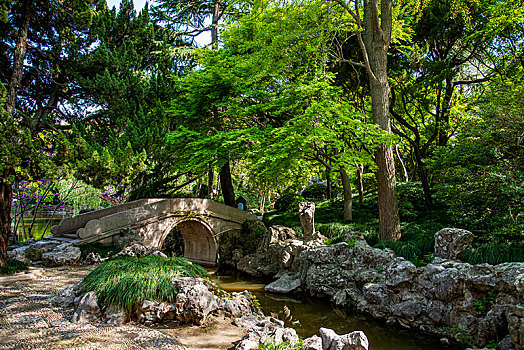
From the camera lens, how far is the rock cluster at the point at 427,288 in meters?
6.55

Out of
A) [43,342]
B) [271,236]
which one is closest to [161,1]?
[271,236]

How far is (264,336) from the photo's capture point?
5109 millimetres

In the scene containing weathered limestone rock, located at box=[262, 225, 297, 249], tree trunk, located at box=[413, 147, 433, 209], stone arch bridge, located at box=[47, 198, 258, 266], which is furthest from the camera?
weathered limestone rock, located at box=[262, 225, 297, 249]

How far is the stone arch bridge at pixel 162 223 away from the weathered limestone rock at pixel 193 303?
20.1ft

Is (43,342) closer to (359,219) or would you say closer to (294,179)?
(359,219)

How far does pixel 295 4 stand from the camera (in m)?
10.8

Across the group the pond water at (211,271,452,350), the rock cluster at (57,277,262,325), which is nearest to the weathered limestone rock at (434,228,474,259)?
the pond water at (211,271,452,350)

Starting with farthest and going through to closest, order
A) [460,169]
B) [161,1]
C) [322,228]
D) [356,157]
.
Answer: [161,1] < [322,228] < [356,157] < [460,169]

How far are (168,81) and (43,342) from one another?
13.9 m

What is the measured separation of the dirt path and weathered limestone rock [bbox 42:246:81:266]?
2851 mm

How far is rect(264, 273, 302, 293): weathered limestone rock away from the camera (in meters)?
11.1

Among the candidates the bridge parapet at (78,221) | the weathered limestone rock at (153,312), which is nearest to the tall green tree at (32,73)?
the bridge parapet at (78,221)

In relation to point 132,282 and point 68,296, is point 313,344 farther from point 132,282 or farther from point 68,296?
point 68,296

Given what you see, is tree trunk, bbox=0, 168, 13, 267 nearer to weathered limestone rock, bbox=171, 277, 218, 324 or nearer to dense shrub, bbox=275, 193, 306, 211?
weathered limestone rock, bbox=171, 277, 218, 324
